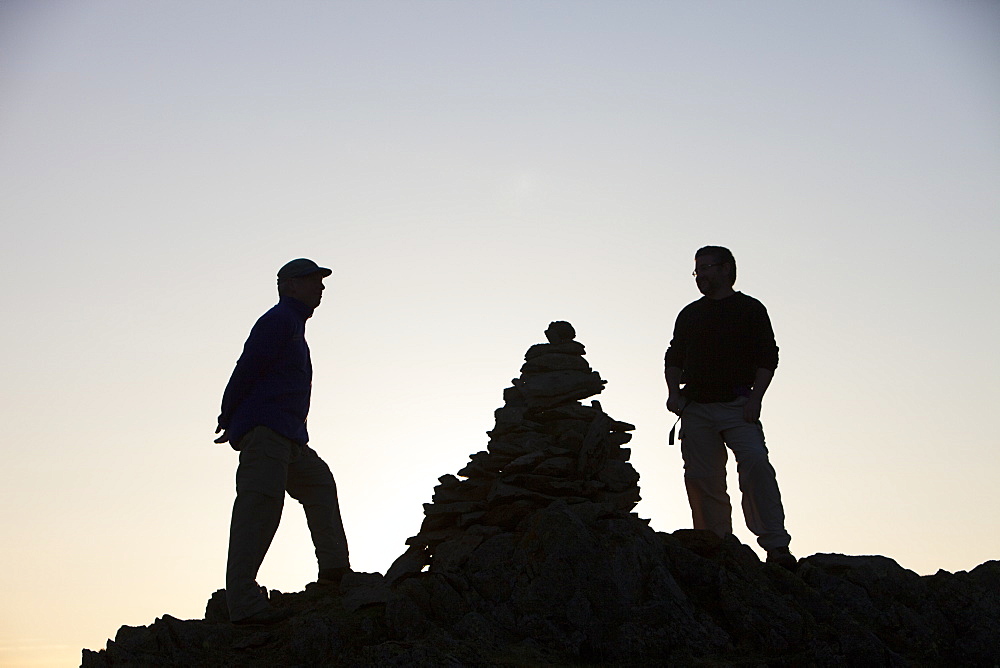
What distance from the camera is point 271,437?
1276 centimetres

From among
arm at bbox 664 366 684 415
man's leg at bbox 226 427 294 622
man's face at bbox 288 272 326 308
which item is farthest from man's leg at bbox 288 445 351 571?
arm at bbox 664 366 684 415

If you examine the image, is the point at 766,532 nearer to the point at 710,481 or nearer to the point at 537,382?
the point at 710,481

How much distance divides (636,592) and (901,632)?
3130 mm

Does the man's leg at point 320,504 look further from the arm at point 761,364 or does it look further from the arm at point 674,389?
the arm at point 761,364

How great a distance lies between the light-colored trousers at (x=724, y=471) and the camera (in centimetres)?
1355

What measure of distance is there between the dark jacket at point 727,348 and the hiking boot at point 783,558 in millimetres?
1946

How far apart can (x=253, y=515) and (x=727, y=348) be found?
Answer: 6181 millimetres

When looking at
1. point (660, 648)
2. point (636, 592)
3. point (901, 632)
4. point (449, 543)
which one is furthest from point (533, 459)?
point (901, 632)

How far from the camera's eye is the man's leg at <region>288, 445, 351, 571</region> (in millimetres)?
13547

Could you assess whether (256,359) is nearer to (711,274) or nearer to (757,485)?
(711,274)

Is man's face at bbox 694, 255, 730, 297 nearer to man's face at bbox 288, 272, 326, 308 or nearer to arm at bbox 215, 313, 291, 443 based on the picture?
man's face at bbox 288, 272, 326, 308

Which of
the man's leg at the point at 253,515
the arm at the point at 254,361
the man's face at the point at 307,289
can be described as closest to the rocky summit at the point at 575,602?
the man's leg at the point at 253,515

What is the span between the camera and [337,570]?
1424cm

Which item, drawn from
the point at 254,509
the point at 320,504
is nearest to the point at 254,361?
the point at 254,509
